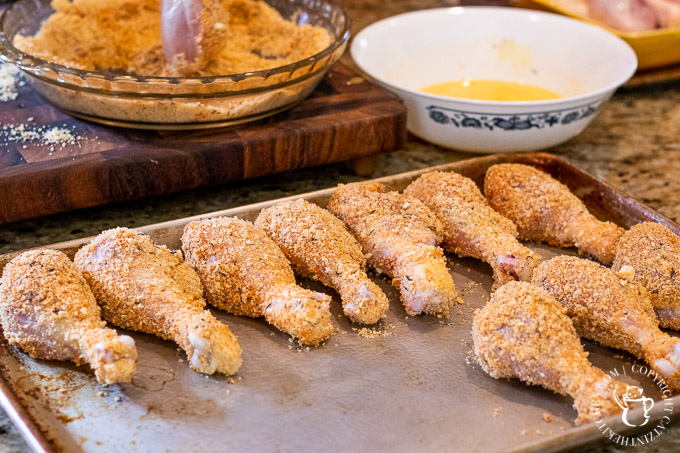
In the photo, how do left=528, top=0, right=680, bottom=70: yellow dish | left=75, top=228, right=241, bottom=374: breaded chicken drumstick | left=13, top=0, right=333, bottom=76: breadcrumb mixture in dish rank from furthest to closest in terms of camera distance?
left=528, top=0, right=680, bottom=70: yellow dish, left=13, top=0, right=333, bottom=76: breadcrumb mixture in dish, left=75, top=228, right=241, bottom=374: breaded chicken drumstick

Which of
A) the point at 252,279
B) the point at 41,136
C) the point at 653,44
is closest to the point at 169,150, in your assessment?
the point at 41,136

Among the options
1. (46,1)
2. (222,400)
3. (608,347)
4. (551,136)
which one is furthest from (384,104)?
(46,1)

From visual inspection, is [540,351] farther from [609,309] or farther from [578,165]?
[578,165]

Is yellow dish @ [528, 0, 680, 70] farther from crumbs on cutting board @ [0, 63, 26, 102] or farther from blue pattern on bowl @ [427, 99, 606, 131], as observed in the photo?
crumbs on cutting board @ [0, 63, 26, 102]

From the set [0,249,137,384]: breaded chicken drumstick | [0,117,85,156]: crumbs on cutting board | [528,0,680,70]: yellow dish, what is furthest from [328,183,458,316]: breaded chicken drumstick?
[528,0,680,70]: yellow dish

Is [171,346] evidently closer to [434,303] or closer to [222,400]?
[222,400]

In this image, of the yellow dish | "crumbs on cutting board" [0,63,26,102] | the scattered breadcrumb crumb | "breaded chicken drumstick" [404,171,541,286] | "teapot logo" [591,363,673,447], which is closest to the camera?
"teapot logo" [591,363,673,447]

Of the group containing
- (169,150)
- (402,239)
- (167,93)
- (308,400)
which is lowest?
(308,400)
